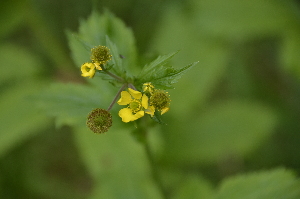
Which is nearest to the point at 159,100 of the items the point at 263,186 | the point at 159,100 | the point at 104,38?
the point at 159,100

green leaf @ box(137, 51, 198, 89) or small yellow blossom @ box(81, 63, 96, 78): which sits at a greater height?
small yellow blossom @ box(81, 63, 96, 78)

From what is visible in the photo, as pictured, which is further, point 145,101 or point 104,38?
point 104,38

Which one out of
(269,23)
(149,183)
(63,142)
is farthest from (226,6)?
(63,142)

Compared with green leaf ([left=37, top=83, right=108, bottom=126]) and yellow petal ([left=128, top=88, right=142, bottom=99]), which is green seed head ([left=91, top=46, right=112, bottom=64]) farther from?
green leaf ([left=37, top=83, right=108, bottom=126])

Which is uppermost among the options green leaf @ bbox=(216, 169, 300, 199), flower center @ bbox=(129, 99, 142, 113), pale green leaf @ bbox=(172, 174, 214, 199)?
flower center @ bbox=(129, 99, 142, 113)

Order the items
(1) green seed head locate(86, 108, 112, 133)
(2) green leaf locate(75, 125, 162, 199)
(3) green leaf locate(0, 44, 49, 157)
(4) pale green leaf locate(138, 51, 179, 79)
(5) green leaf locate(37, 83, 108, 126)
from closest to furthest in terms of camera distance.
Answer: (1) green seed head locate(86, 108, 112, 133) < (4) pale green leaf locate(138, 51, 179, 79) < (5) green leaf locate(37, 83, 108, 126) < (2) green leaf locate(75, 125, 162, 199) < (3) green leaf locate(0, 44, 49, 157)

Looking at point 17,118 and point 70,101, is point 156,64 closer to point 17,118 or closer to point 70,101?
point 70,101

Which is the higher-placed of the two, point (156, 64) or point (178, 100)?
point (178, 100)

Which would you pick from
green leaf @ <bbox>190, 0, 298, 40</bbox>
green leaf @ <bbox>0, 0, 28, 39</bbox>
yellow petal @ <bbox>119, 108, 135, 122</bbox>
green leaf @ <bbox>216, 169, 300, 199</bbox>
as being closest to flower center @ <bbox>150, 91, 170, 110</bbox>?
yellow petal @ <bbox>119, 108, 135, 122</bbox>
